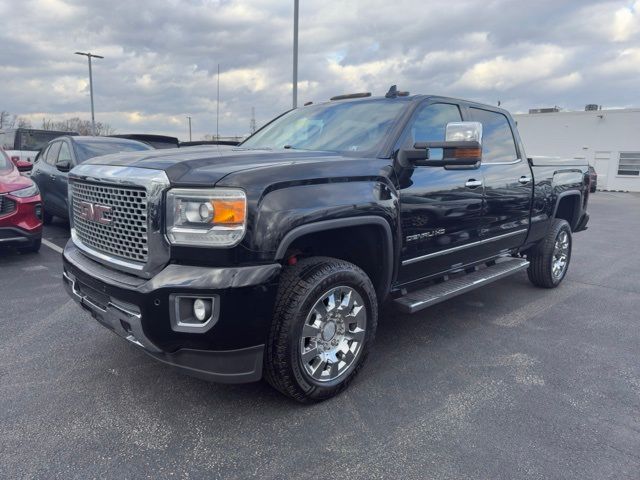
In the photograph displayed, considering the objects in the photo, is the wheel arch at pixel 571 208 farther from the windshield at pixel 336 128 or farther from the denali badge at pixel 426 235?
the windshield at pixel 336 128

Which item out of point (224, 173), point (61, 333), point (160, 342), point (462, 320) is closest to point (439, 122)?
point (462, 320)

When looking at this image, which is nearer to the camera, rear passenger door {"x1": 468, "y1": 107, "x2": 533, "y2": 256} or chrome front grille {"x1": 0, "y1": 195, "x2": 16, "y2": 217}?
rear passenger door {"x1": 468, "y1": 107, "x2": 533, "y2": 256}

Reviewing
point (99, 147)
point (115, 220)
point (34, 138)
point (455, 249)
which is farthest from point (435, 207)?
point (34, 138)

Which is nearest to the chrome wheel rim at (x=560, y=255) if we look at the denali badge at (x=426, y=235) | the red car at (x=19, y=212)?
the denali badge at (x=426, y=235)

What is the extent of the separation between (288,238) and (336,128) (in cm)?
157

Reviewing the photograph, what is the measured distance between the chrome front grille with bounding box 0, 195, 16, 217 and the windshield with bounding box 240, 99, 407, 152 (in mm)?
3501

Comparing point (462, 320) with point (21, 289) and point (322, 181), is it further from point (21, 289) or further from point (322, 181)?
point (21, 289)

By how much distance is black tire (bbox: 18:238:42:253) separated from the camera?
6336 mm

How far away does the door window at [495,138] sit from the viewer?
14.5 feet

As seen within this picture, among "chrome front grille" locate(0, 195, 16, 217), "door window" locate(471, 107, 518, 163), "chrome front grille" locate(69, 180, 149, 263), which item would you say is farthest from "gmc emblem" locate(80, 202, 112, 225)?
"chrome front grille" locate(0, 195, 16, 217)

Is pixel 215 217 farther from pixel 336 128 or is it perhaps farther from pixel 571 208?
pixel 571 208

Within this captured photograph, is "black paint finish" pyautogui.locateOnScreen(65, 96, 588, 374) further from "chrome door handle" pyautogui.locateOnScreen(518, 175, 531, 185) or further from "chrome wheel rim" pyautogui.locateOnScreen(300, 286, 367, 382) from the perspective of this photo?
"chrome wheel rim" pyautogui.locateOnScreen(300, 286, 367, 382)

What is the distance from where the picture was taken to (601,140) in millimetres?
29953

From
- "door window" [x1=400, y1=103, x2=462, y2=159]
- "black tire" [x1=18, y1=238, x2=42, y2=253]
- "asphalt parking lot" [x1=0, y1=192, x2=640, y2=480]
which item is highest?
"door window" [x1=400, y1=103, x2=462, y2=159]
